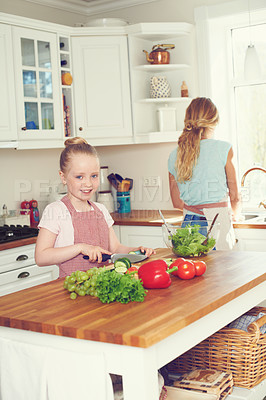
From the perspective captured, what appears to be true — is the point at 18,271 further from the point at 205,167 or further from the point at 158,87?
the point at 158,87

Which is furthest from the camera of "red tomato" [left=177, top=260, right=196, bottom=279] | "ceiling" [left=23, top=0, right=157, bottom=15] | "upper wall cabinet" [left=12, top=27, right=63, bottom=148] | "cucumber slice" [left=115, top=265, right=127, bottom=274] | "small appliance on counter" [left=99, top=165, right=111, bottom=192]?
"small appliance on counter" [left=99, top=165, right=111, bottom=192]

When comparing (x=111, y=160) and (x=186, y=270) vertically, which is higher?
(x=111, y=160)

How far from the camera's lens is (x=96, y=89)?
4.24 metres

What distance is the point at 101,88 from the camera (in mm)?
4246

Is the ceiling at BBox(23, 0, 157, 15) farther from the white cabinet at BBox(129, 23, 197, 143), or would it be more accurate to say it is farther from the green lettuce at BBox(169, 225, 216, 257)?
the green lettuce at BBox(169, 225, 216, 257)

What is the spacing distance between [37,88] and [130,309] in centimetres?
254

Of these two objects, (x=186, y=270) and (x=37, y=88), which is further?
(x=37, y=88)

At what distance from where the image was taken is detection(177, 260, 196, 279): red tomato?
209 centimetres

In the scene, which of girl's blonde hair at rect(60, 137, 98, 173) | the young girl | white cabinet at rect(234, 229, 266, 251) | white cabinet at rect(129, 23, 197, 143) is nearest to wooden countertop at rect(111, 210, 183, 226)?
white cabinet at rect(234, 229, 266, 251)

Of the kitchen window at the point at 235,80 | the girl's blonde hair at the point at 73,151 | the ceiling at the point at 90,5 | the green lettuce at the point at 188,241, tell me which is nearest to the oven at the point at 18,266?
the girl's blonde hair at the point at 73,151

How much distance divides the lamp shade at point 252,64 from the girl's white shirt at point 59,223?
6.69 feet

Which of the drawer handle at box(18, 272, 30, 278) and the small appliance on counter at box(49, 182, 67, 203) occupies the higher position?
the small appliance on counter at box(49, 182, 67, 203)

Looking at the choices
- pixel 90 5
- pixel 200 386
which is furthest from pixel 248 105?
pixel 200 386

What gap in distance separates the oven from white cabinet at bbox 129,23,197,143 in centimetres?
128
